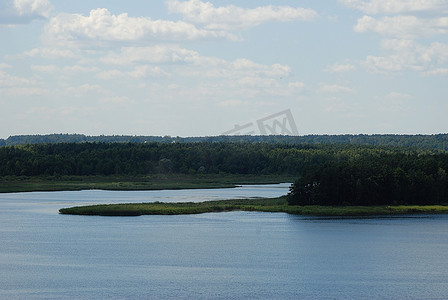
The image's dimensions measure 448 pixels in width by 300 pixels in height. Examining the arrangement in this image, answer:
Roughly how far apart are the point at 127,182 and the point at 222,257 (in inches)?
3414

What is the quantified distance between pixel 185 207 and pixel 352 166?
749 inches

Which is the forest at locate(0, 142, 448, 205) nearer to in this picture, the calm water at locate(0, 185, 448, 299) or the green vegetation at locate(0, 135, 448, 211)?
the green vegetation at locate(0, 135, 448, 211)

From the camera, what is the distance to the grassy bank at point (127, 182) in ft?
392

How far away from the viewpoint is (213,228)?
63.2 meters

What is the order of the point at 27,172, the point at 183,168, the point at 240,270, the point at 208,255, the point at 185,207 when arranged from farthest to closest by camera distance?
1. the point at 183,168
2. the point at 27,172
3. the point at 185,207
4. the point at 208,255
5. the point at 240,270

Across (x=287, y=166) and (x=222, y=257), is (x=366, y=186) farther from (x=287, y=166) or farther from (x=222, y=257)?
(x=287, y=166)

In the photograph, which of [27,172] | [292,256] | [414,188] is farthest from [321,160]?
[292,256]

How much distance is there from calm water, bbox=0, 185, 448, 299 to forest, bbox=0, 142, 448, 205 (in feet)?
24.5

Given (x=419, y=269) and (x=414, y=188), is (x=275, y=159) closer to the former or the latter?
(x=414, y=188)

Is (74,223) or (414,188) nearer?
(74,223)

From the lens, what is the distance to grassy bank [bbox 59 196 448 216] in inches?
2936

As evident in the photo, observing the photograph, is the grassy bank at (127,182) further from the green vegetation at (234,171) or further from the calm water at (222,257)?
the calm water at (222,257)

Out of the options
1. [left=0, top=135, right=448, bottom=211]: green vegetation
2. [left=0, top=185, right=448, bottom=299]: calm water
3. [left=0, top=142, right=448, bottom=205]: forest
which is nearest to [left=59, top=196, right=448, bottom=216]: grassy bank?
[left=0, top=135, right=448, bottom=211]: green vegetation

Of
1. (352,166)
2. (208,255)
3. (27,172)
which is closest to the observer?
(208,255)
